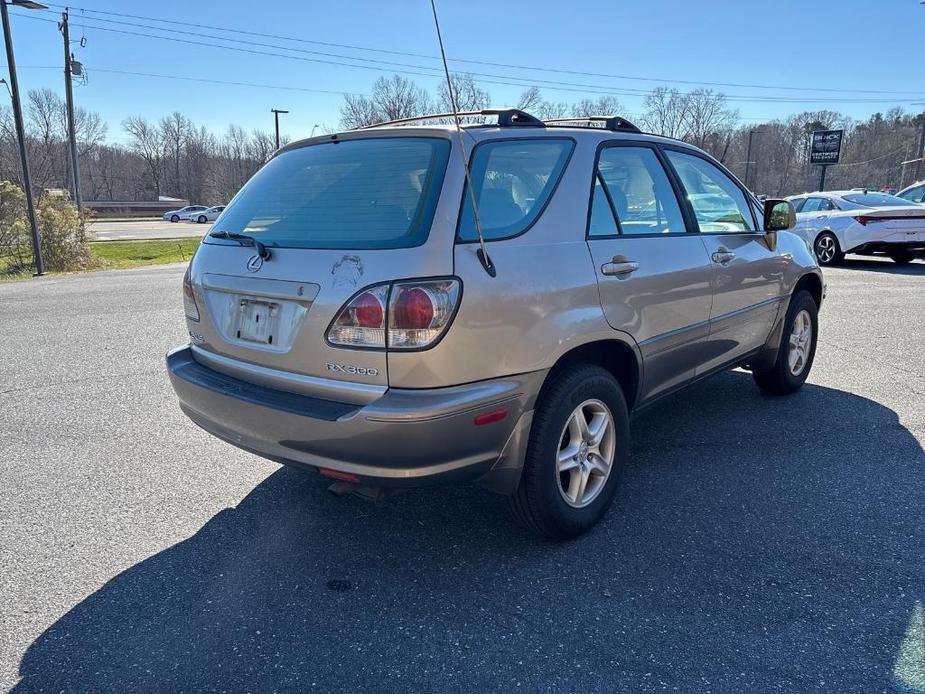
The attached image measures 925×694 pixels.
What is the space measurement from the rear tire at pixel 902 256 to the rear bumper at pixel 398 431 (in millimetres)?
14385

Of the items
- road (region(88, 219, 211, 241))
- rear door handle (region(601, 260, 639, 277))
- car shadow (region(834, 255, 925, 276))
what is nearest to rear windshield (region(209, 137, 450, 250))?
rear door handle (region(601, 260, 639, 277))

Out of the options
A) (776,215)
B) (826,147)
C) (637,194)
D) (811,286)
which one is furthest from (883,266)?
(826,147)

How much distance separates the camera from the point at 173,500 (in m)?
3.37

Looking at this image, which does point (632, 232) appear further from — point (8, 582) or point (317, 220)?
point (8, 582)

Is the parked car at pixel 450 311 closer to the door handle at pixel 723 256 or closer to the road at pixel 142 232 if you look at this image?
the door handle at pixel 723 256

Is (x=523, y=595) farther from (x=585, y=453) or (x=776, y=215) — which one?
(x=776, y=215)

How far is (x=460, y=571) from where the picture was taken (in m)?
2.77

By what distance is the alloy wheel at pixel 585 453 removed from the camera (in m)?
2.92

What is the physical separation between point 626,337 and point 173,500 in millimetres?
2433

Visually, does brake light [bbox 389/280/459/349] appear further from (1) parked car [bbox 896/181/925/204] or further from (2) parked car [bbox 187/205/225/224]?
(2) parked car [bbox 187/205/225/224]

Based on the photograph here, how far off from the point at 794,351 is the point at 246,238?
4.14m

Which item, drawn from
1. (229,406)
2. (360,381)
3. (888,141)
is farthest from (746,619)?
(888,141)

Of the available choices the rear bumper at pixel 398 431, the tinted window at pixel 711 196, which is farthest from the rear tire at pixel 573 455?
the tinted window at pixel 711 196

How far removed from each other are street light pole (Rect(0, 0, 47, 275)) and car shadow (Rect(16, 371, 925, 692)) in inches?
557
